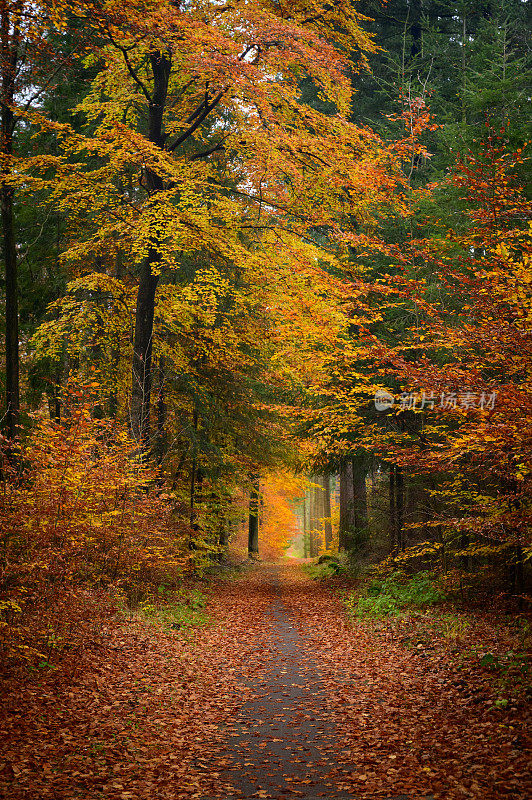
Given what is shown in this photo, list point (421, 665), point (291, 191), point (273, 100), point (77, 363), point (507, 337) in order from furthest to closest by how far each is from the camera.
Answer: point (77, 363)
point (291, 191)
point (273, 100)
point (421, 665)
point (507, 337)

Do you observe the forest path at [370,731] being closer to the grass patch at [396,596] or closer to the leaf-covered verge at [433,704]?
the leaf-covered verge at [433,704]

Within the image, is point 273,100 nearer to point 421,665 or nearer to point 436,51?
point 436,51

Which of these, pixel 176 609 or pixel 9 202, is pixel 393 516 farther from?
pixel 9 202

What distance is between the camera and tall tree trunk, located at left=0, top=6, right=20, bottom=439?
31.1 ft

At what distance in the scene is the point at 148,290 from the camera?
13461 mm

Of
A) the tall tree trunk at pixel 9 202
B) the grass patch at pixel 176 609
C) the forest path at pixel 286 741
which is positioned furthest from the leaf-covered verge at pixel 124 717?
the tall tree trunk at pixel 9 202

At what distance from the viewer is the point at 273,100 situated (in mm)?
12609

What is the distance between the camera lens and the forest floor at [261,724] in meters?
4.80

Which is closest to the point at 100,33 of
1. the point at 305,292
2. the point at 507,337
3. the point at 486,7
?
the point at 305,292

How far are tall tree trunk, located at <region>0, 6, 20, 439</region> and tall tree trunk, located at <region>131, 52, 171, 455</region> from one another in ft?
9.77

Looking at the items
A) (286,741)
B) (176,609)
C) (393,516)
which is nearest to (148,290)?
(176,609)

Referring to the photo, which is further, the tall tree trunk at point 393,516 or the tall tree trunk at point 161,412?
the tall tree trunk at point 161,412

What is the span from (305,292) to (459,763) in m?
9.74

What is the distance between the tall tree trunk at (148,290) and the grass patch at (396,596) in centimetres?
613
